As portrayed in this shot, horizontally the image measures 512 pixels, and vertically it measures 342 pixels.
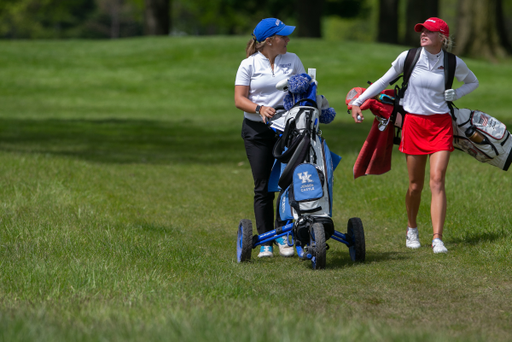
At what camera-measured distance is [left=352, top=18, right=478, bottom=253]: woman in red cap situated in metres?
6.13

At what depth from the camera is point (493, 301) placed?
464 cm

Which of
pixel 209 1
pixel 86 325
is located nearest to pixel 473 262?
pixel 86 325

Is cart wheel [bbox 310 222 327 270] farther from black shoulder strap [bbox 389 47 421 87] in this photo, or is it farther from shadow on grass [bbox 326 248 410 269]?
black shoulder strap [bbox 389 47 421 87]

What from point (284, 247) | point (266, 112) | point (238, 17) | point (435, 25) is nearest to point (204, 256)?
point (284, 247)

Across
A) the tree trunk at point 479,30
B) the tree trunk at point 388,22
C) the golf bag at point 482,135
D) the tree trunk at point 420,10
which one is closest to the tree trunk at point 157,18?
the tree trunk at point 388,22

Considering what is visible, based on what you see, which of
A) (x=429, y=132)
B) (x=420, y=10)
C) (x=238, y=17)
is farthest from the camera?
(x=238, y=17)

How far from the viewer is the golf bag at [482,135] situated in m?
6.36

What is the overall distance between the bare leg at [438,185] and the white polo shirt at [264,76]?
1.49 m

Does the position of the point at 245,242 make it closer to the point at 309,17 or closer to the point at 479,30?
the point at 479,30

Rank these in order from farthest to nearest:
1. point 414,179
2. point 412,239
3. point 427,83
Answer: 1. point 412,239
2. point 414,179
3. point 427,83

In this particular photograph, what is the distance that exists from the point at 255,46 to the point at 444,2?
8626 cm

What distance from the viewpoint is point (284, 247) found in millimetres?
6434

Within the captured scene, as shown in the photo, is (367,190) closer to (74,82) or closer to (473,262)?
(473,262)

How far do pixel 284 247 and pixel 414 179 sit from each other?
1.44 metres
